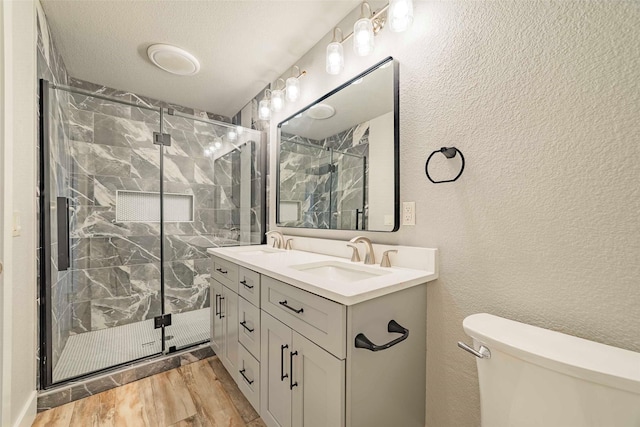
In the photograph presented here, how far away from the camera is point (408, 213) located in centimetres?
129

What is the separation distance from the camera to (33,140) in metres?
1.44

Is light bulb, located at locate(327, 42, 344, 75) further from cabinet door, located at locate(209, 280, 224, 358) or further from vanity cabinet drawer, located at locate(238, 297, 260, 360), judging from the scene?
cabinet door, located at locate(209, 280, 224, 358)

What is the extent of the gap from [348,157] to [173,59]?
5.49 feet

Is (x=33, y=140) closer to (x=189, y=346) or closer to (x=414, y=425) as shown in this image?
(x=189, y=346)

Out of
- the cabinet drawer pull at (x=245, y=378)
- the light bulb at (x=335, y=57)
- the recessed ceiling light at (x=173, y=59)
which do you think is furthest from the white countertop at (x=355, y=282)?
the recessed ceiling light at (x=173, y=59)

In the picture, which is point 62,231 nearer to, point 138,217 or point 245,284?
point 138,217

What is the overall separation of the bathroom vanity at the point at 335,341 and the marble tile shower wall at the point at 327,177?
13.6 inches

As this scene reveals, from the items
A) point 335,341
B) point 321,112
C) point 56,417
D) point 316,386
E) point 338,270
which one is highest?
point 321,112

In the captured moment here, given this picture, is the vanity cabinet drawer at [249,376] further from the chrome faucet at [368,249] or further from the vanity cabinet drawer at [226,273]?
the chrome faucet at [368,249]

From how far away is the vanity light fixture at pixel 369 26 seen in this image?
123cm

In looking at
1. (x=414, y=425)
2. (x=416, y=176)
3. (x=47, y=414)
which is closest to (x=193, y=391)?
(x=47, y=414)

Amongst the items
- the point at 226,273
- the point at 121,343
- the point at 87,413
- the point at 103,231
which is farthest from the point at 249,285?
the point at 103,231

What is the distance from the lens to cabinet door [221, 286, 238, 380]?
5.19 ft

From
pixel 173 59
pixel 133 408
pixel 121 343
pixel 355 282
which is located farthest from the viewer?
pixel 121 343
